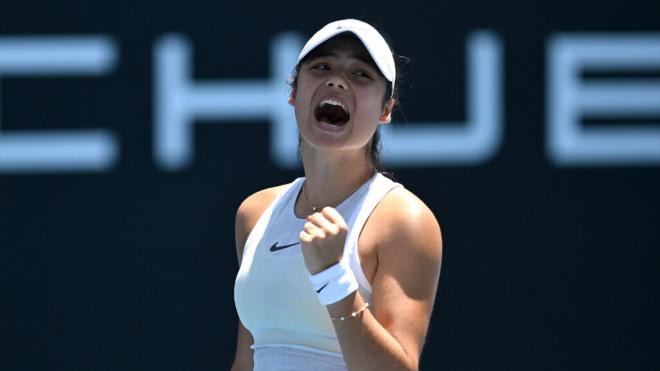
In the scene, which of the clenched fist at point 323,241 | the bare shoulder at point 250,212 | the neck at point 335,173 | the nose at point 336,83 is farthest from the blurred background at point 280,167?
the clenched fist at point 323,241

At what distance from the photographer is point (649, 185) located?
4348 millimetres

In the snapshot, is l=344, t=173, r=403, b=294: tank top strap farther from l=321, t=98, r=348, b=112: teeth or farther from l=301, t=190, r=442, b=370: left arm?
l=321, t=98, r=348, b=112: teeth

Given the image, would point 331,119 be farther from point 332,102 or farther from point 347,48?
point 347,48

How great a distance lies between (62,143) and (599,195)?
193 cm

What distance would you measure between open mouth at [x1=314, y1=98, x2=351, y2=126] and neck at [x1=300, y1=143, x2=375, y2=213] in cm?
8

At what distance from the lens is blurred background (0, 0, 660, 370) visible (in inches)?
171

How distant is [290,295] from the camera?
2.09 metres

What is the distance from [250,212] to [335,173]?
26cm

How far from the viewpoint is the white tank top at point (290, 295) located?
207 cm

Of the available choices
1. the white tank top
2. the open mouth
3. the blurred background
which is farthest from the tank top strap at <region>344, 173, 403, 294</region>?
the blurred background

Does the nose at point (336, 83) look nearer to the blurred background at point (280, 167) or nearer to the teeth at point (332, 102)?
the teeth at point (332, 102)

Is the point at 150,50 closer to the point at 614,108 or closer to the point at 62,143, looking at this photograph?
the point at 62,143

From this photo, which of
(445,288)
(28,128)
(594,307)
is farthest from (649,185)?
(28,128)

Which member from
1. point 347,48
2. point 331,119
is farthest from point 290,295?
point 347,48
